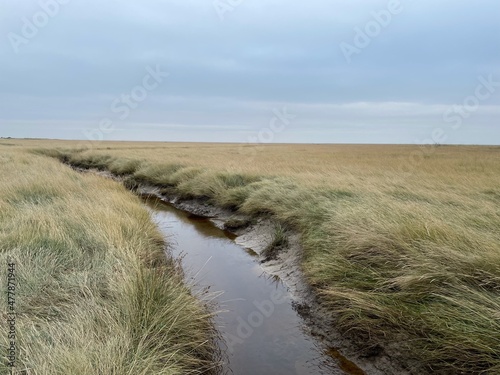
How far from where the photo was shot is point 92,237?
6395 mm

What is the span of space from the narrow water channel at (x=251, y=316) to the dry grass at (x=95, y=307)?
0.51 metres

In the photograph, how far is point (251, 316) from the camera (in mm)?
5676

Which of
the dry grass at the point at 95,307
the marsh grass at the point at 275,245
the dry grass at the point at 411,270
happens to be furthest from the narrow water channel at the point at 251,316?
the dry grass at the point at 411,270

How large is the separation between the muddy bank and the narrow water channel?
5.2 inches

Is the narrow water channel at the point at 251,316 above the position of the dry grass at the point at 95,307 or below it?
below

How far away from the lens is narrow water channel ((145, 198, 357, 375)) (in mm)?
4488

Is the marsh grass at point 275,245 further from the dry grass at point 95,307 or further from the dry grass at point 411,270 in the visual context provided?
the dry grass at point 95,307

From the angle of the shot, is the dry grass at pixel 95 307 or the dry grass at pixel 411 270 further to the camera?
the dry grass at pixel 411 270

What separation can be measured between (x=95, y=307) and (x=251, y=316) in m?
2.54

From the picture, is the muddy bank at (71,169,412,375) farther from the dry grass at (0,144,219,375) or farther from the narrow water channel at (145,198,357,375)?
the dry grass at (0,144,219,375)

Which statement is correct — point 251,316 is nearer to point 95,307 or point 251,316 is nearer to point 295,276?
point 295,276

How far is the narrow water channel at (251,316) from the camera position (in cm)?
449

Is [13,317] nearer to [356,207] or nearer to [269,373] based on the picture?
[269,373]

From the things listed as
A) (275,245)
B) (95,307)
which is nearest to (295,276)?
(275,245)
